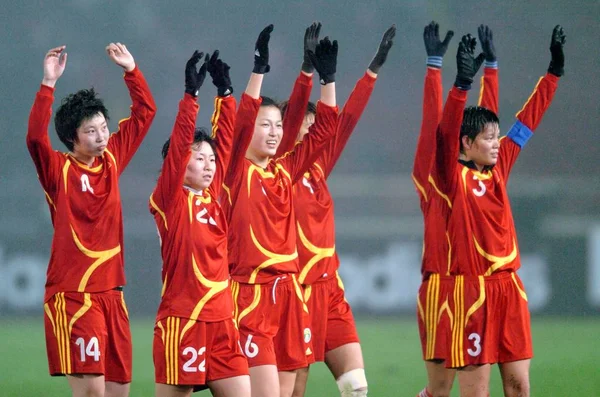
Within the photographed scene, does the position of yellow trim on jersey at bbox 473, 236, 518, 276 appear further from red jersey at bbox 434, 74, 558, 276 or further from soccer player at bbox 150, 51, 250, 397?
soccer player at bbox 150, 51, 250, 397

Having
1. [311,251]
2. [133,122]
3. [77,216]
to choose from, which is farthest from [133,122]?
[311,251]

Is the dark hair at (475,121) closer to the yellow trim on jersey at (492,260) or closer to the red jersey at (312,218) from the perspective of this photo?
the yellow trim on jersey at (492,260)

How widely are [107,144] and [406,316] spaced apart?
5062mm

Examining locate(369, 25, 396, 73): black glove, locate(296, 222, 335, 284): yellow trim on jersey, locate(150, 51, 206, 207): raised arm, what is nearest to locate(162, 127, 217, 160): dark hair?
locate(150, 51, 206, 207): raised arm

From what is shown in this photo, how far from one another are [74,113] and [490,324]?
82.3 inches

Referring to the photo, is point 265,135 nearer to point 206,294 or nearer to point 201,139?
point 201,139

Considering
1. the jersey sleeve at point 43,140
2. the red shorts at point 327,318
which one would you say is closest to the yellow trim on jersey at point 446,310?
the red shorts at point 327,318

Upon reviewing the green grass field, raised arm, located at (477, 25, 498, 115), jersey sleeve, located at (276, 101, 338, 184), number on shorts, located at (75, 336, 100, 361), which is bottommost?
the green grass field

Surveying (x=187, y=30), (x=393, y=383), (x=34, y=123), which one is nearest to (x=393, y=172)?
(x=187, y=30)

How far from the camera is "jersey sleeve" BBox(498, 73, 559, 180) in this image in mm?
5551

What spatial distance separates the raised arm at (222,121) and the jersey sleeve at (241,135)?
0.11 m

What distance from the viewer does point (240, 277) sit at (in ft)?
16.9

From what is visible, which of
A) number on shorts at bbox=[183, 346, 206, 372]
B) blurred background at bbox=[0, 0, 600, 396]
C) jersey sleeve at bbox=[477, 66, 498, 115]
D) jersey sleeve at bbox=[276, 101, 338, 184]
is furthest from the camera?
blurred background at bbox=[0, 0, 600, 396]

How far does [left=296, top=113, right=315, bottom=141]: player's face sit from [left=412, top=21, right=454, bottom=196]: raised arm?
0.64 m
